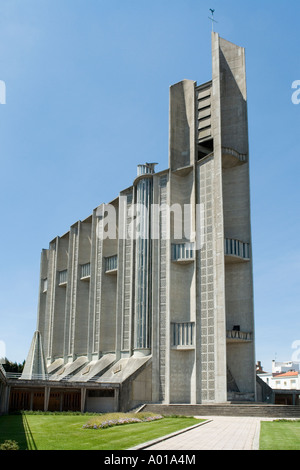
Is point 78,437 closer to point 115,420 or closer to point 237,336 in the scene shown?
point 115,420

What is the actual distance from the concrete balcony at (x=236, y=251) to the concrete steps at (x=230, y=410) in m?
9.54

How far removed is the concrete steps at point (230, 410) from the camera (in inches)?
1046

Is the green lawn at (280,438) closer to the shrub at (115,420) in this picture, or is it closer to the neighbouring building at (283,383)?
the shrub at (115,420)

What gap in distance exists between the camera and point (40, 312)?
57750mm

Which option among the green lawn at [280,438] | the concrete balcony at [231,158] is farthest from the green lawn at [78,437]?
the concrete balcony at [231,158]

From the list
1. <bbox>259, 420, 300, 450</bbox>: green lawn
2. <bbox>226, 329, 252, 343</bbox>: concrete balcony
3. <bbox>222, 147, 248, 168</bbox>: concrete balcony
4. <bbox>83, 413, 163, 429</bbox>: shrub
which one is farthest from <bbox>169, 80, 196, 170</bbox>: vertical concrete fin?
<bbox>259, 420, 300, 450</bbox>: green lawn

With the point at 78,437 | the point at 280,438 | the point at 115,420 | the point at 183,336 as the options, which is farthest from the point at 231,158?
the point at 78,437

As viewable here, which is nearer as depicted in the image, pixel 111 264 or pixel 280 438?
pixel 280 438

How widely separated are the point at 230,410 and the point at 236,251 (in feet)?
35.0

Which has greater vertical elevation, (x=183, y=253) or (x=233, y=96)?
(x=233, y=96)

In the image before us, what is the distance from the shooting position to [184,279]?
3541 cm

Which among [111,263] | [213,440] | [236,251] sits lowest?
[213,440]

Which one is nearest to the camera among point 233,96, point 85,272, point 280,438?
point 280,438
